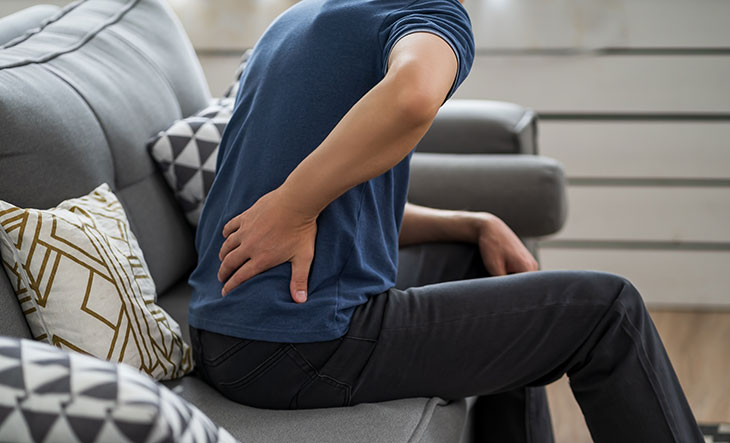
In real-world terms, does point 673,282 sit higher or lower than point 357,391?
lower

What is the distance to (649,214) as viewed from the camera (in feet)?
8.33

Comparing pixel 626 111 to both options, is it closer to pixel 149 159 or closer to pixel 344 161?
pixel 149 159

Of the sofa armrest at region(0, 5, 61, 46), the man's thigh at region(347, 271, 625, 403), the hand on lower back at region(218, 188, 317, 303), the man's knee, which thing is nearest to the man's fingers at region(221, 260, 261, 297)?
the hand on lower back at region(218, 188, 317, 303)

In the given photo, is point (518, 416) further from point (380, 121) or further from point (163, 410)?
point (163, 410)

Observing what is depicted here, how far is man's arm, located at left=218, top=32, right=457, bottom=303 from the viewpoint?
2.70 feet

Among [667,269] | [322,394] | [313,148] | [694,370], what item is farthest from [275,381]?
[667,269]

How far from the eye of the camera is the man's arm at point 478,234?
130 centimetres

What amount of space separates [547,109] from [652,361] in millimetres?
1654

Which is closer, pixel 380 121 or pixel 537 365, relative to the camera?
pixel 380 121

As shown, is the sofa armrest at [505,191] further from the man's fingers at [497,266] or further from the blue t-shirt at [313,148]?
the blue t-shirt at [313,148]

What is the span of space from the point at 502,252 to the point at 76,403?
3.02ft

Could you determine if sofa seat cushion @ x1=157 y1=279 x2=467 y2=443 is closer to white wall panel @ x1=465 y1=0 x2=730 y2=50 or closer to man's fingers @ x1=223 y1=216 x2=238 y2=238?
man's fingers @ x1=223 y1=216 x2=238 y2=238

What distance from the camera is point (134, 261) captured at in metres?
1.09

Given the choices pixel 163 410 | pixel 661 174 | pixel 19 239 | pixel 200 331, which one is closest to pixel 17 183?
pixel 19 239
